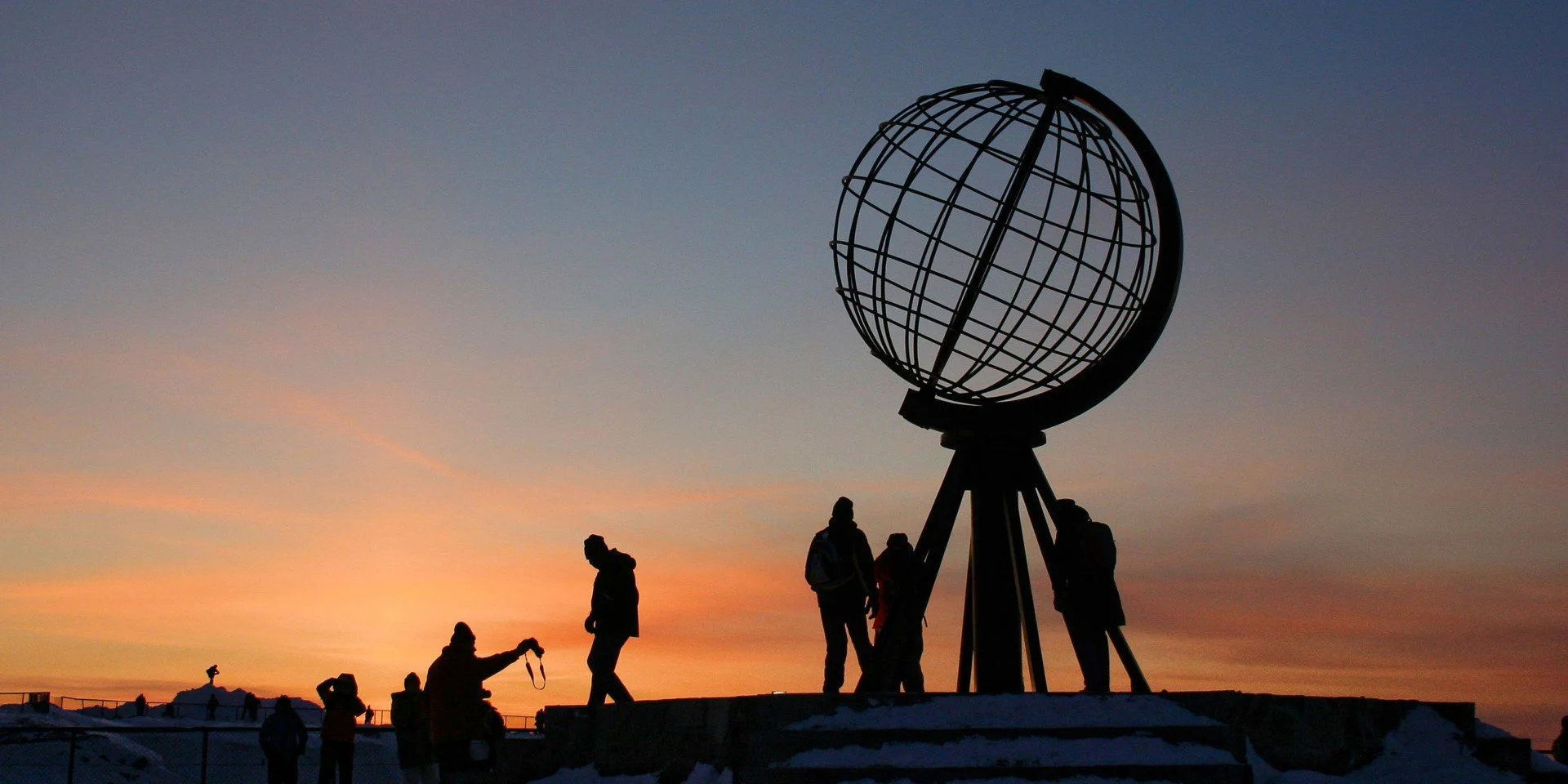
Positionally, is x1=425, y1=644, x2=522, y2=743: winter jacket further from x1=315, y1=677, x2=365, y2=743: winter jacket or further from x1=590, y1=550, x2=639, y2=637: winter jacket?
x1=315, y1=677, x2=365, y2=743: winter jacket

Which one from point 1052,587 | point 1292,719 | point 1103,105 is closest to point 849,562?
point 1052,587

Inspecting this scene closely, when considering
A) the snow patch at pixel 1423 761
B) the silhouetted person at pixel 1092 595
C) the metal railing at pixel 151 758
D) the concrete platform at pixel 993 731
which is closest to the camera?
the concrete platform at pixel 993 731

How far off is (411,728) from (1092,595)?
233 inches

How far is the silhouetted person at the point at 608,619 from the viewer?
12234 mm

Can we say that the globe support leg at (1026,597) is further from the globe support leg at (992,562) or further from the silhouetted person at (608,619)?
the silhouetted person at (608,619)

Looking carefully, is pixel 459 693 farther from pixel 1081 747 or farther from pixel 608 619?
pixel 1081 747

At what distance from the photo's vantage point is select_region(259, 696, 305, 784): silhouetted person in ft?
48.9

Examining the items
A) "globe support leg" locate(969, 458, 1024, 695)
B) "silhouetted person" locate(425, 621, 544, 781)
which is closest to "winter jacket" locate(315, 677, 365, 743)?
"silhouetted person" locate(425, 621, 544, 781)

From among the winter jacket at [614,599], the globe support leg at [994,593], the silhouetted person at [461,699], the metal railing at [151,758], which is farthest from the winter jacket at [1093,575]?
the metal railing at [151,758]

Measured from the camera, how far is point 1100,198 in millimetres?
12625

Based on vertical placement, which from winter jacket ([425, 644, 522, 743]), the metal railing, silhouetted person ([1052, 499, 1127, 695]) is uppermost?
silhouetted person ([1052, 499, 1127, 695])

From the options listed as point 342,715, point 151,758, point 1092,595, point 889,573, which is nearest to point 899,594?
point 889,573

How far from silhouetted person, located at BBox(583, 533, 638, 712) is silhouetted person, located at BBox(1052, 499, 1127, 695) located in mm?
3283

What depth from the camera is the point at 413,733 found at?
44.0 ft
